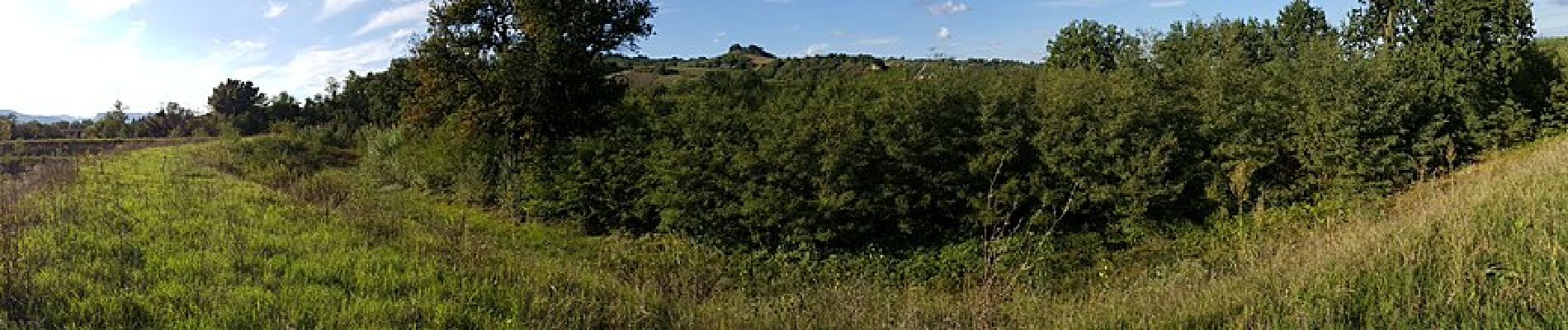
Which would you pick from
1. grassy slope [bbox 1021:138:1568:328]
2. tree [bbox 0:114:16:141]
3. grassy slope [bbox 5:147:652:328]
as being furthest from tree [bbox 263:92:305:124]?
grassy slope [bbox 1021:138:1568:328]

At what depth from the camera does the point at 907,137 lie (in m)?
16.2

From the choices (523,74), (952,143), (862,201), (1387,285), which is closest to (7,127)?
(523,74)

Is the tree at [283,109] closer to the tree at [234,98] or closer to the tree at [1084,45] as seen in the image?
the tree at [234,98]

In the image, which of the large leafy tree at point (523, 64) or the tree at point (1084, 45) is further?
the tree at point (1084, 45)

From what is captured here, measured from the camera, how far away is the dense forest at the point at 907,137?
1625 centimetres

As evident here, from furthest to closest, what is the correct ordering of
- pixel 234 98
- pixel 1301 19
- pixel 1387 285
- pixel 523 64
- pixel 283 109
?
pixel 234 98
pixel 283 109
pixel 1301 19
pixel 523 64
pixel 1387 285

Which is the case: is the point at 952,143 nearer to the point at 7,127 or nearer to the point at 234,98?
the point at 7,127

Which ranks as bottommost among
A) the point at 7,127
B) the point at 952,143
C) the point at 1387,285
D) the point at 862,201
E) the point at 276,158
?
the point at 862,201

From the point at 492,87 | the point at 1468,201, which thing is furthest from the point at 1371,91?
the point at 492,87

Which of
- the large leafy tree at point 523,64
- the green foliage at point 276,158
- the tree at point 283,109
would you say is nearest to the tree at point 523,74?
the large leafy tree at point 523,64

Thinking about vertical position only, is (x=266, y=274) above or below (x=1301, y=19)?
below

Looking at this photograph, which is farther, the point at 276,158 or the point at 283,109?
the point at 283,109

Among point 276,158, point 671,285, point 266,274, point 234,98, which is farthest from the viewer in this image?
point 234,98

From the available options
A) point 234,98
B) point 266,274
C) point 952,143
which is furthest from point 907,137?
point 234,98
